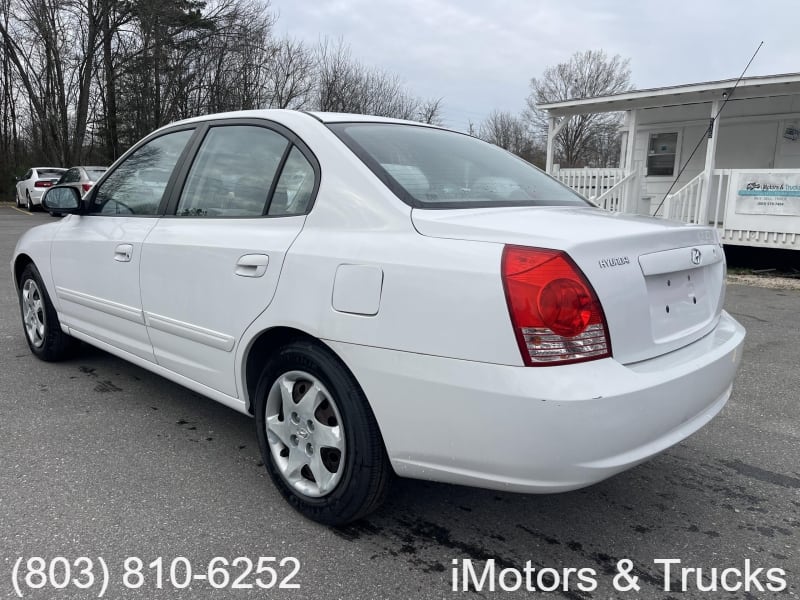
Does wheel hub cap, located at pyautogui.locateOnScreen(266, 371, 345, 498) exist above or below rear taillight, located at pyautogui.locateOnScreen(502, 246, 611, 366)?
below

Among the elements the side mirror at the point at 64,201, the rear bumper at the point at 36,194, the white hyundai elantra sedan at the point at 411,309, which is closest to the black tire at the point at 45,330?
the side mirror at the point at 64,201

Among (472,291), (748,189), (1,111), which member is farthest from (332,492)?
(1,111)

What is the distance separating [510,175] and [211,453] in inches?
77.7

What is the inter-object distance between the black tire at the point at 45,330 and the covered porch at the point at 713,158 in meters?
7.93

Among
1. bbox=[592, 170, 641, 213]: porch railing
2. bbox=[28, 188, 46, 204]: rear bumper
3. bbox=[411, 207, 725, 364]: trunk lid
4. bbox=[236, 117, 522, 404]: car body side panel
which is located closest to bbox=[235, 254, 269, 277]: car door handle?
bbox=[236, 117, 522, 404]: car body side panel

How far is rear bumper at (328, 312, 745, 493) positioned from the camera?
1.79 meters

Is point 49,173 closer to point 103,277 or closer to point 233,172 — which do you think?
point 103,277

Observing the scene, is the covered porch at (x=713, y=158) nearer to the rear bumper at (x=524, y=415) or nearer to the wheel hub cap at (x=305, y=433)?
the rear bumper at (x=524, y=415)

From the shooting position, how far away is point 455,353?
1882mm

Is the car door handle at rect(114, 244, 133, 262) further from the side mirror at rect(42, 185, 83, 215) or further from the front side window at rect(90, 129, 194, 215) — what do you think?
the side mirror at rect(42, 185, 83, 215)

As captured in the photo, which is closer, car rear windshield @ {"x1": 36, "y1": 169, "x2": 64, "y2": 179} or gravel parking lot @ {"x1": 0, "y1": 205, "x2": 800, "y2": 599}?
gravel parking lot @ {"x1": 0, "y1": 205, "x2": 800, "y2": 599}

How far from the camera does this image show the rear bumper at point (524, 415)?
179 cm

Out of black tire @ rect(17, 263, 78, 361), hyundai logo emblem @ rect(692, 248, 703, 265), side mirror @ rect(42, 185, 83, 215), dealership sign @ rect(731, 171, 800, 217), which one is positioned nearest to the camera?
hyundai logo emblem @ rect(692, 248, 703, 265)

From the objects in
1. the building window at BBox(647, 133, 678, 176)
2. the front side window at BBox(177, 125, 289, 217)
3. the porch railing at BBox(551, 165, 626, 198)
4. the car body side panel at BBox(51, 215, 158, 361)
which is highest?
the building window at BBox(647, 133, 678, 176)
